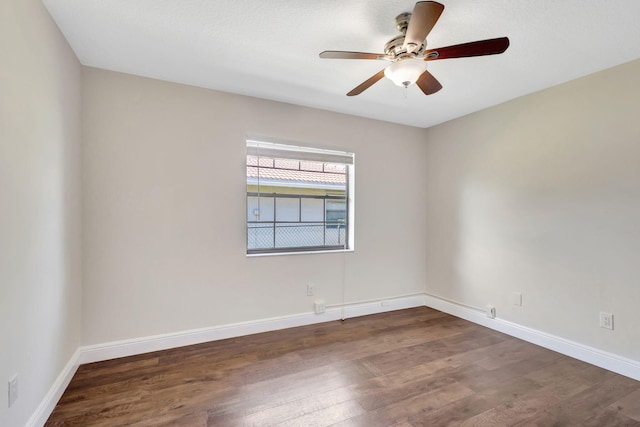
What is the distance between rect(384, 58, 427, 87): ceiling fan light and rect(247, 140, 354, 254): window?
1522mm

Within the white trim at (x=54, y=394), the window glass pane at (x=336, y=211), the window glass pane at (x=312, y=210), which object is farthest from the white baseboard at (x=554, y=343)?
the white trim at (x=54, y=394)

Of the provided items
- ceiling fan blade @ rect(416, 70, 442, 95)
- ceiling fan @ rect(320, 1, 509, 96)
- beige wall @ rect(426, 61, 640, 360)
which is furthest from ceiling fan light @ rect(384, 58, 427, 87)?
beige wall @ rect(426, 61, 640, 360)

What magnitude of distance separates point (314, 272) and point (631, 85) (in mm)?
3025

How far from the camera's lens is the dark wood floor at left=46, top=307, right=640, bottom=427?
167 cm

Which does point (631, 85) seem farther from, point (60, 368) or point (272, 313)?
point (60, 368)

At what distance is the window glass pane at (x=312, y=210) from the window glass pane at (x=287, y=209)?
0.20 ft

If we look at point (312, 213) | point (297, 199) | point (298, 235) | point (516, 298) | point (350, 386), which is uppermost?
point (297, 199)

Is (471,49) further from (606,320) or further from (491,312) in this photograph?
(491,312)

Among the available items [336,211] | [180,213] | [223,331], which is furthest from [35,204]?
[336,211]

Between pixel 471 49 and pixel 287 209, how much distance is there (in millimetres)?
2173

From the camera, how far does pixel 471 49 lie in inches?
59.5

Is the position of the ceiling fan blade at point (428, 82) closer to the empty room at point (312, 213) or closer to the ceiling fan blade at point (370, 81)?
the empty room at point (312, 213)

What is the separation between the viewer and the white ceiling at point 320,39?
5.24ft

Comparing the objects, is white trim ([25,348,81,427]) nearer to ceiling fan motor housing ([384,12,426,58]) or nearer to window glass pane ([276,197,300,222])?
window glass pane ([276,197,300,222])
